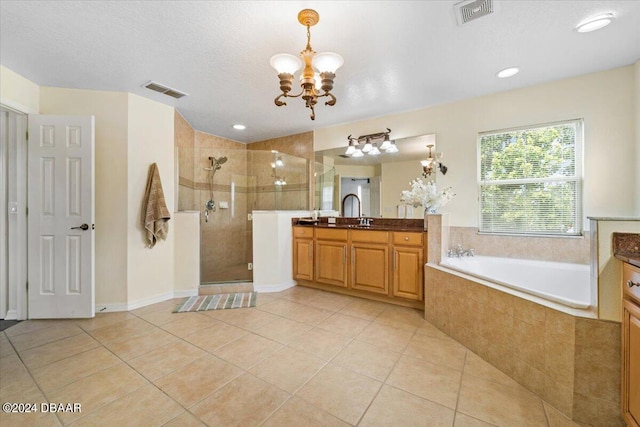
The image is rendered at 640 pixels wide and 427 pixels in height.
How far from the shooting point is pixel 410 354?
1.97 metres

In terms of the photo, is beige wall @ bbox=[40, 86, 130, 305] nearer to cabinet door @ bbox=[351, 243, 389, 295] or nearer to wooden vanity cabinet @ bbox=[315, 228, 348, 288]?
wooden vanity cabinet @ bbox=[315, 228, 348, 288]

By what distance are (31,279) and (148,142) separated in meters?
1.81

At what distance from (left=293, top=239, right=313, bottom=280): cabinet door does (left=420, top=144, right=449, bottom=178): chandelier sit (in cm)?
178

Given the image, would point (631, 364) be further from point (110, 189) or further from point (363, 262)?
point (110, 189)

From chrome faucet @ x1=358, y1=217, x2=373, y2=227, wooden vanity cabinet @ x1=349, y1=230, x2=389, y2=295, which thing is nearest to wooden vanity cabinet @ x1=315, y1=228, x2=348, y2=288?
wooden vanity cabinet @ x1=349, y1=230, x2=389, y2=295

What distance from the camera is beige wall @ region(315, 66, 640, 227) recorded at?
2371mm

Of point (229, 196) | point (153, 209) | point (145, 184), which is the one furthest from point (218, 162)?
point (153, 209)

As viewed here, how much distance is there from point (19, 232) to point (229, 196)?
210cm

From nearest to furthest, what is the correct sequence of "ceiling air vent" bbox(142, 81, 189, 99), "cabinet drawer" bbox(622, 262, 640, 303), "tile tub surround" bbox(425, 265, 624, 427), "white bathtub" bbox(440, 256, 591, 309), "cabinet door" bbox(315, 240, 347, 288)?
"cabinet drawer" bbox(622, 262, 640, 303), "tile tub surround" bbox(425, 265, 624, 427), "white bathtub" bbox(440, 256, 591, 309), "ceiling air vent" bbox(142, 81, 189, 99), "cabinet door" bbox(315, 240, 347, 288)

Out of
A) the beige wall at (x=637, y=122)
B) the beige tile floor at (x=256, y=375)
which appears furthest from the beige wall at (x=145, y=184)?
the beige wall at (x=637, y=122)

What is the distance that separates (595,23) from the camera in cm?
179

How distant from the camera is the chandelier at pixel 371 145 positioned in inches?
139

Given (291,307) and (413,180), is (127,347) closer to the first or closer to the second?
(291,307)

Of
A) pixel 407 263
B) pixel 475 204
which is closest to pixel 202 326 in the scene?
pixel 407 263
